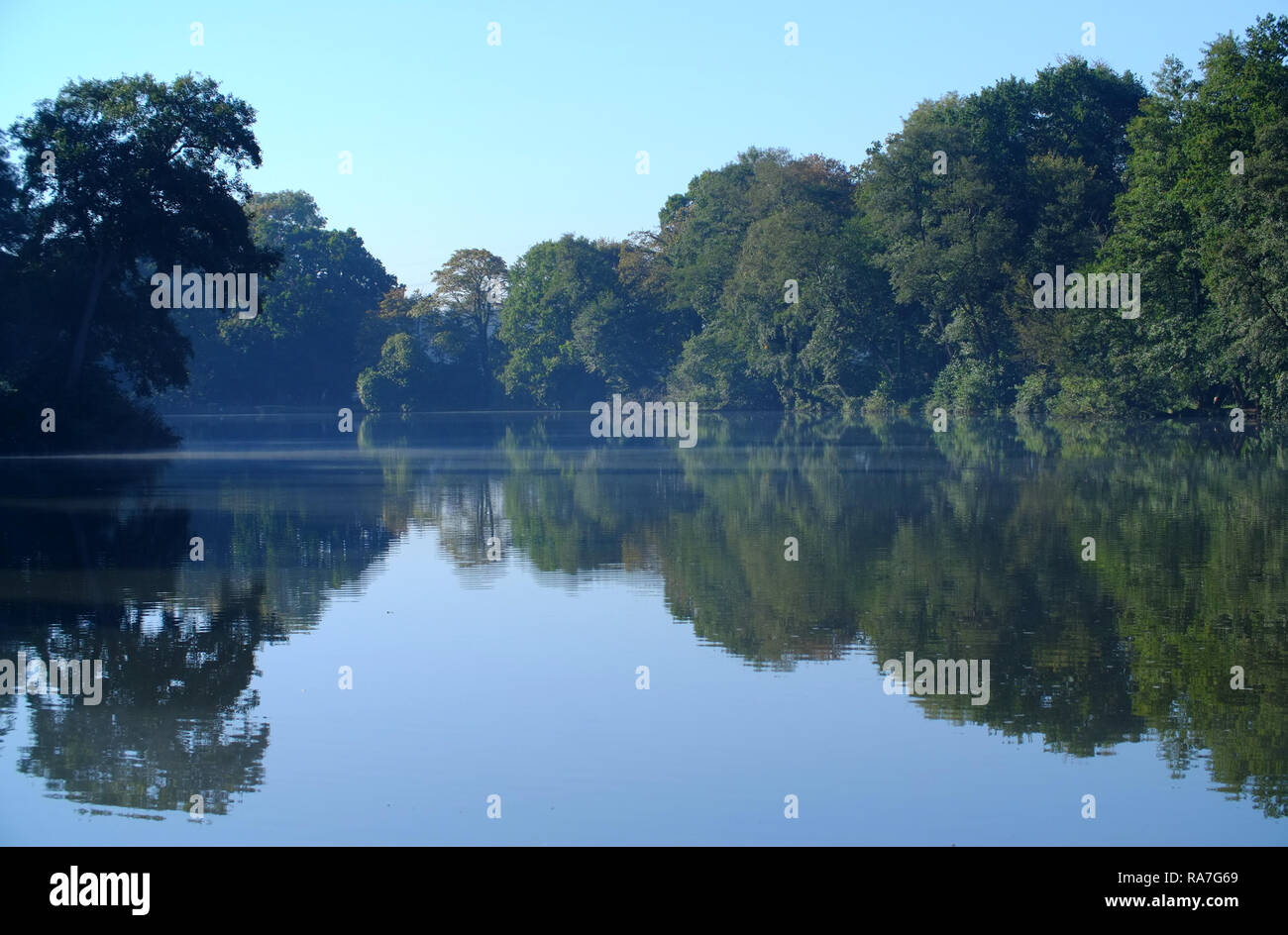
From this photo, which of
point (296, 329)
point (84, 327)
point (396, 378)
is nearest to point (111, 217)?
point (84, 327)

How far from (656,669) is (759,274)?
6494 centimetres

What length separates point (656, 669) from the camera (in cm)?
1023

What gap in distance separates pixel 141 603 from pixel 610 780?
720 centimetres

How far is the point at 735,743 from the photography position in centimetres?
818

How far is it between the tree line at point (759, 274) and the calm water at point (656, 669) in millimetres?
19965

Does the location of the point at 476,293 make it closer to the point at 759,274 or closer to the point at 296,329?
the point at 296,329

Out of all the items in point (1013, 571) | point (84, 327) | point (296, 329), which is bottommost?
point (1013, 571)

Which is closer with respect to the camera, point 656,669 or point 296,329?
point 656,669

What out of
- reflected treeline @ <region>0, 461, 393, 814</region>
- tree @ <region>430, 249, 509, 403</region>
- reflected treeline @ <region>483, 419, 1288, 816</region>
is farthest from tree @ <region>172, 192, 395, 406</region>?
reflected treeline @ <region>0, 461, 393, 814</region>

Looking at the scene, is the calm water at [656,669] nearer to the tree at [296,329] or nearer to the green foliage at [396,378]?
the green foliage at [396,378]

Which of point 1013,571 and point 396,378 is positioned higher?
point 396,378

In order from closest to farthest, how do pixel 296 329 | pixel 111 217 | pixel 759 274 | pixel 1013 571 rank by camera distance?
1. pixel 1013 571
2. pixel 111 217
3. pixel 759 274
4. pixel 296 329

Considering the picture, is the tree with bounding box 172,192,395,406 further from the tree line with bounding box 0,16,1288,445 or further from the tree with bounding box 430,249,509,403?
the tree with bounding box 430,249,509,403
